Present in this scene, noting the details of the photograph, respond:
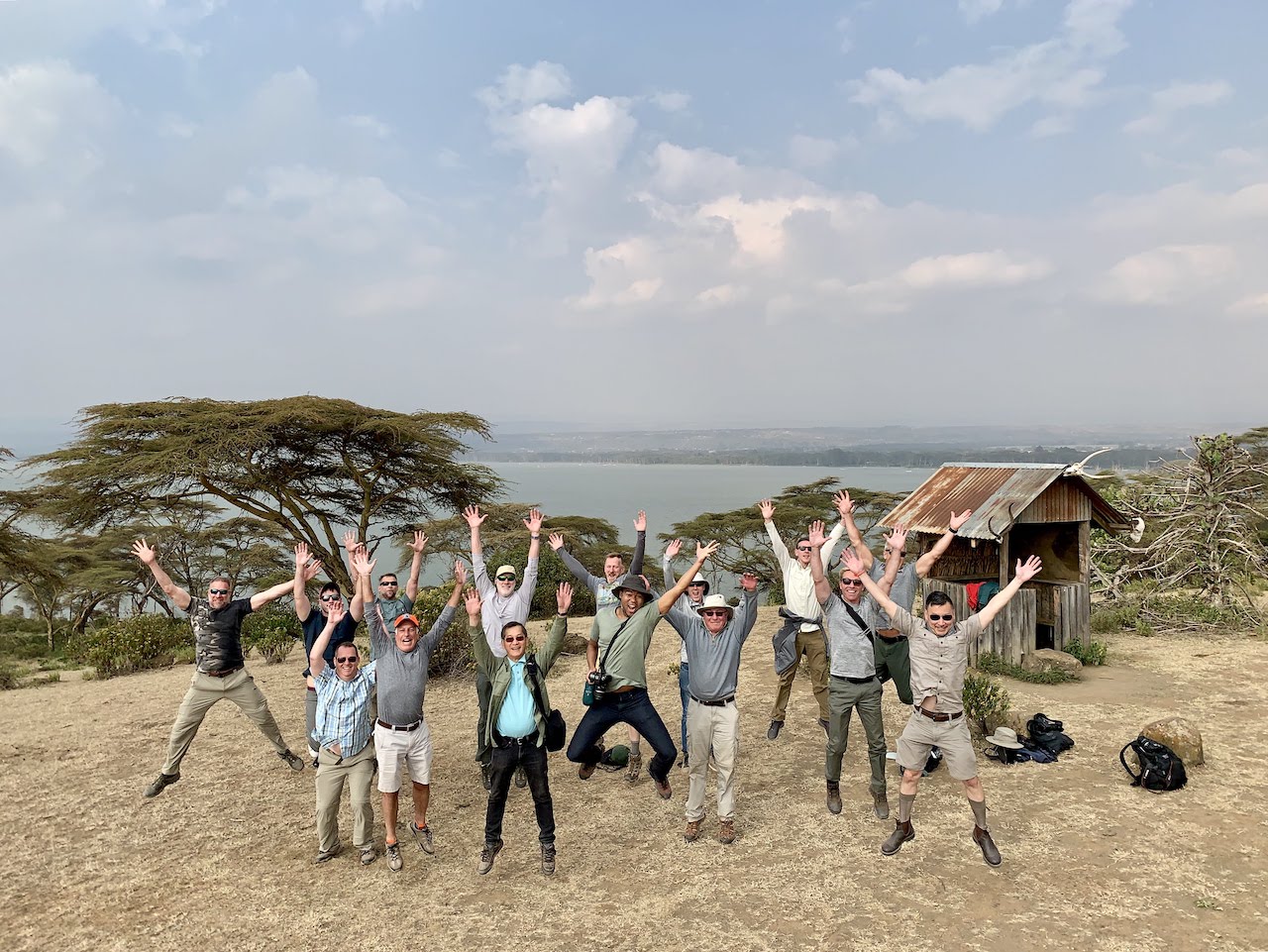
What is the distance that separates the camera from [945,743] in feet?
18.2

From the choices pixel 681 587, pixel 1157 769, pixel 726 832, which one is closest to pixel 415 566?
pixel 681 587

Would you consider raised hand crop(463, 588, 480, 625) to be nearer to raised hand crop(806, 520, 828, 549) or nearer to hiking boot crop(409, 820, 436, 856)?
hiking boot crop(409, 820, 436, 856)

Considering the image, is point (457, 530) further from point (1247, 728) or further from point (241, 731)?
point (1247, 728)

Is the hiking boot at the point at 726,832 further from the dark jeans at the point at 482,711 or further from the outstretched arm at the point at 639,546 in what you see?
the outstretched arm at the point at 639,546

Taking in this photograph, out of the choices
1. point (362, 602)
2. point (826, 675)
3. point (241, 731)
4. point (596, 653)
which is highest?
point (362, 602)

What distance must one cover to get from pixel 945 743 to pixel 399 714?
4107 mm

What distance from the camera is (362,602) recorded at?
240 inches

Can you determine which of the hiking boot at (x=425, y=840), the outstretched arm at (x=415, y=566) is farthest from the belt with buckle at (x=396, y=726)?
the outstretched arm at (x=415, y=566)

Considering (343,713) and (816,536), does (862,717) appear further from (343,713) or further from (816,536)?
(343,713)

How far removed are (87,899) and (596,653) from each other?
441 cm

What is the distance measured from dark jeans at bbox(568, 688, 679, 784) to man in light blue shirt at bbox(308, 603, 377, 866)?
1.62 meters

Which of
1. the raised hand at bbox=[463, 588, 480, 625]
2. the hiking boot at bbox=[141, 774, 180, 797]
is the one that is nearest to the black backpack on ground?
the raised hand at bbox=[463, 588, 480, 625]

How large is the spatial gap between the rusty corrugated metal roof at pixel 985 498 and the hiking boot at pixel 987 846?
21.0 ft

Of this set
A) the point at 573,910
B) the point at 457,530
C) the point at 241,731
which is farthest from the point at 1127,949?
the point at 457,530
